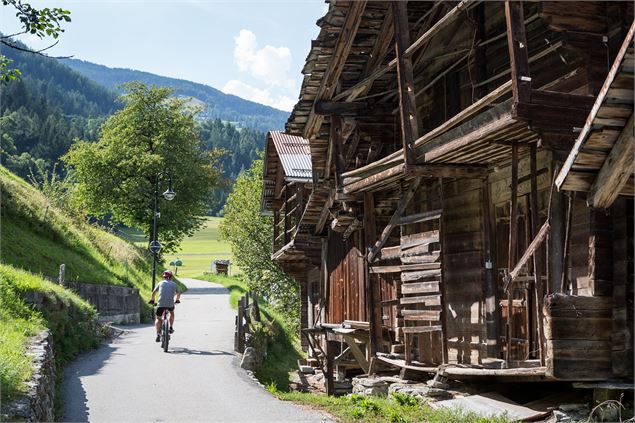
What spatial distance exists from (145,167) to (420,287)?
39.1m

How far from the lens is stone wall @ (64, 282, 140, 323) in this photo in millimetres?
23219

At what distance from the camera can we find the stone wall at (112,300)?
2322cm

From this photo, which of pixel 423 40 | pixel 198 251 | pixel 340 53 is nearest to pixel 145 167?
pixel 340 53

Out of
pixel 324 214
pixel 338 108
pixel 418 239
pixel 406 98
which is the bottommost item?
pixel 418 239

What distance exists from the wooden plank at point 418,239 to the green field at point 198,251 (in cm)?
6323

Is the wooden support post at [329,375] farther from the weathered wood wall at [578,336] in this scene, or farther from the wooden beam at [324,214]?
the weathered wood wall at [578,336]

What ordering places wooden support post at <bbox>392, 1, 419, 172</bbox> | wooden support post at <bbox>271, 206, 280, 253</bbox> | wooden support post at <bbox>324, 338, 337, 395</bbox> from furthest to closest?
wooden support post at <bbox>271, 206, 280, 253</bbox>
wooden support post at <bbox>324, 338, 337, 395</bbox>
wooden support post at <bbox>392, 1, 419, 172</bbox>

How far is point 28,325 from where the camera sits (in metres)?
12.6

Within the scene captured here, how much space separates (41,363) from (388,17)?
7813mm

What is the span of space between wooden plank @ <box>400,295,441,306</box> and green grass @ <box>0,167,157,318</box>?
12.6 metres

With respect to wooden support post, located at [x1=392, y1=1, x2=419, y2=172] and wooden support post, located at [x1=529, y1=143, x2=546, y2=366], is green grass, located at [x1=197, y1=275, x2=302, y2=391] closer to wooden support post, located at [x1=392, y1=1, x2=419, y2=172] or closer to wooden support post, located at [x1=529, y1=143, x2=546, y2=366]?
wooden support post, located at [x1=392, y1=1, x2=419, y2=172]

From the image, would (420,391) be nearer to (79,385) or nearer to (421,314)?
(421,314)

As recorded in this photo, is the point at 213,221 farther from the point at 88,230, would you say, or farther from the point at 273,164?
the point at 273,164

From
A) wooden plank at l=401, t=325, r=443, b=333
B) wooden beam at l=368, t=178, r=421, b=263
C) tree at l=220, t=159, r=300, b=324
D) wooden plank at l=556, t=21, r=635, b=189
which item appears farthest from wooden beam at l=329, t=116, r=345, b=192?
tree at l=220, t=159, r=300, b=324
